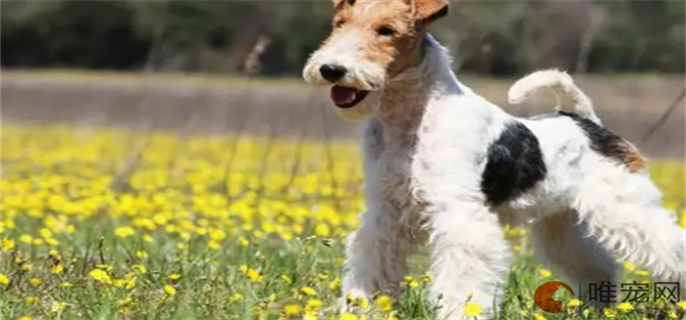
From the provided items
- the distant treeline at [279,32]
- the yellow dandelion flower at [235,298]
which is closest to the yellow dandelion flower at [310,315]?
the yellow dandelion flower at [235,298]

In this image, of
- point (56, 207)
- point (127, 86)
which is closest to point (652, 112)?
point (127, 86)

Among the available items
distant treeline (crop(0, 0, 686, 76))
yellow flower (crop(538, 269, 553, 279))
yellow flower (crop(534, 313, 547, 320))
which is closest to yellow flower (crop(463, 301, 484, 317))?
yellow flower (crop(534, 313, 547, 320))

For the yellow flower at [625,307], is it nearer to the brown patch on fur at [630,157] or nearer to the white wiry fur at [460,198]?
the white wiry fur at [460,198]

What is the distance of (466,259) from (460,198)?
0.79ft

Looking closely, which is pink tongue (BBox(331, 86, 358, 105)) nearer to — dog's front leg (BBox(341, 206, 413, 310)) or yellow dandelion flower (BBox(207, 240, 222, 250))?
dog's front leg (BBox(341, 206, 413, 310))

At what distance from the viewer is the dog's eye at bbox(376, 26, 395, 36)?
4734 mm

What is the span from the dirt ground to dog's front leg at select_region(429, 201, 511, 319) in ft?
30.8

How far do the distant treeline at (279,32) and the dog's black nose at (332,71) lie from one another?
8.34m

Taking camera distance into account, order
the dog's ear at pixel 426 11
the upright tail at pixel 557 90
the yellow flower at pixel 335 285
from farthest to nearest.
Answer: the upright tail at pixel 557 90
the yellow flower at pixel 335 285
the dog's ear at pixel 426 11

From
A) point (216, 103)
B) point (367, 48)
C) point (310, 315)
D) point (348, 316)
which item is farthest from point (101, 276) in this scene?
point (216, 103)

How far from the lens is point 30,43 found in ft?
58.4

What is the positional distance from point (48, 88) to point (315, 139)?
14.1 feet

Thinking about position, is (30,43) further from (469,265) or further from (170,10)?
(469,265)

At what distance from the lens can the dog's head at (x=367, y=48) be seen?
452 cm
